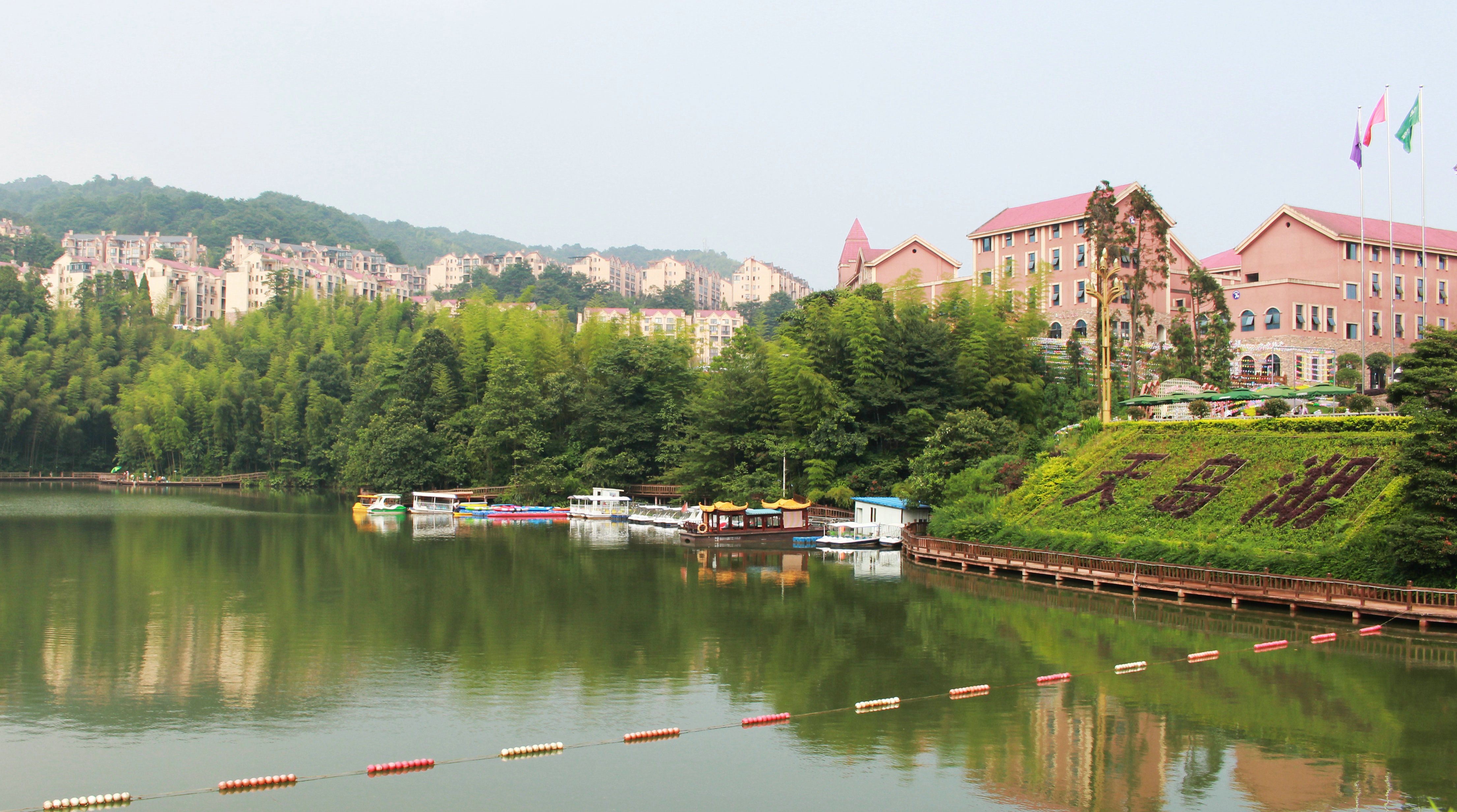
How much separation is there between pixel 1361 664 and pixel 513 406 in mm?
44694

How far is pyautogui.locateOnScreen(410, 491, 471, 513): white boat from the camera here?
2140 inches

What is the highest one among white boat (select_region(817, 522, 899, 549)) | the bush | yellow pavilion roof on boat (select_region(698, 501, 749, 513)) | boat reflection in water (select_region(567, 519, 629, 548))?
the bush

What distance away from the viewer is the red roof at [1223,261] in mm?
54312

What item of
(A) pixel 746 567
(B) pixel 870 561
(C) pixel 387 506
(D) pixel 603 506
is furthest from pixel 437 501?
(B) pixel 870 561

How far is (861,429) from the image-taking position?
4491 centimetres

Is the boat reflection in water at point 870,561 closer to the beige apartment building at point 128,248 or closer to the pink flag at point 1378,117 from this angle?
the pink flag at point 1378,117

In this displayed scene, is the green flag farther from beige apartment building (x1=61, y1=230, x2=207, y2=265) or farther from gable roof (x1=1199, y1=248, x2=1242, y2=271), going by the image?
beige apartment building (x1=61, y1=230, x2=207, y2=265)

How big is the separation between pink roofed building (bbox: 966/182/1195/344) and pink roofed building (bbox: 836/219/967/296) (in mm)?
2283

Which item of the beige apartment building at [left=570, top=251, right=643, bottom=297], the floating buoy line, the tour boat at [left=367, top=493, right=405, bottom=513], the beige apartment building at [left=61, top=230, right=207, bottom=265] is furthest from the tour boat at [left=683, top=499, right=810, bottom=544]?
the beige apartment building at [left=61, top=230, right=207, bottom=265]

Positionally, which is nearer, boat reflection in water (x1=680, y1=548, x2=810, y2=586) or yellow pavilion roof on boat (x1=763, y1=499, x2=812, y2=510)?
boat reflection in water (x1=680, y1=548, x2=810, y2=586)

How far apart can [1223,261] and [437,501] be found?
145 feet

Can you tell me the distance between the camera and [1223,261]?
55719 mm

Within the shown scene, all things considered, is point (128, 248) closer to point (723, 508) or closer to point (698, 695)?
point (723, 508)

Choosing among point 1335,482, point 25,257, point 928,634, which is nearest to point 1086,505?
point 1335,482
